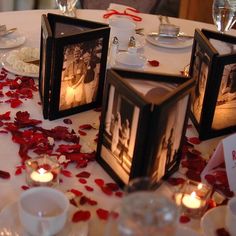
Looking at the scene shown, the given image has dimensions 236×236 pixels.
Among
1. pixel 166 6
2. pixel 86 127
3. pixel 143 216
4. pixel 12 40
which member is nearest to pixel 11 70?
pixel 12 40

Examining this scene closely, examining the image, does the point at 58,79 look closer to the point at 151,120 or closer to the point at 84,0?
the point at 151,120

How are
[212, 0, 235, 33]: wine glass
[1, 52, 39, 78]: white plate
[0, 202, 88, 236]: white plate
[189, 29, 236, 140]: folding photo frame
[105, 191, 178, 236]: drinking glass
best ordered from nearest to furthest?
[105, 191, 178, 236]: drinking glass, [0, 202, 88, 236]: white plate, [189, 29, 236, 140]: folding photo frame, [1, 52, 39, 78]: white plate, [212, 0, 235, 33]: wine glass

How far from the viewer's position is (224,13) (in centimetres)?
168

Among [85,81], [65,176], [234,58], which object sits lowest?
[65,176]

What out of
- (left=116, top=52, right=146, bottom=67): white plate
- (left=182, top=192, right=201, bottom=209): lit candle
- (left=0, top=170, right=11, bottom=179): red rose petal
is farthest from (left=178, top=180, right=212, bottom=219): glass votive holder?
(left=116, top=52, right=146, bottom=67): white plate

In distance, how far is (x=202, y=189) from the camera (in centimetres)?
100

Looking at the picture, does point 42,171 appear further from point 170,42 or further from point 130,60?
point 170,42

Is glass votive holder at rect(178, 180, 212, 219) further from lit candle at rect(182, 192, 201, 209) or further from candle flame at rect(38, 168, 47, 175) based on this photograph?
candle flame at rect(38, 168, 47, 175)

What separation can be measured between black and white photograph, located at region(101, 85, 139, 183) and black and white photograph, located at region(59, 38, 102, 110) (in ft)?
0.69

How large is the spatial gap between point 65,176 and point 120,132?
0.50ft

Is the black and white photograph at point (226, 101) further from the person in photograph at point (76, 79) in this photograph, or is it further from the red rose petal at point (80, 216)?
the red rose petal at point (80, 216)

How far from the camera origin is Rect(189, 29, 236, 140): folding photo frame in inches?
45.1

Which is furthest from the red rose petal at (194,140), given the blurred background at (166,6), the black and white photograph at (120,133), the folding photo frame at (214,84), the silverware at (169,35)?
the blurred background at (166,6)

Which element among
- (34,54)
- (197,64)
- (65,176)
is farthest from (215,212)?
(34,54)
